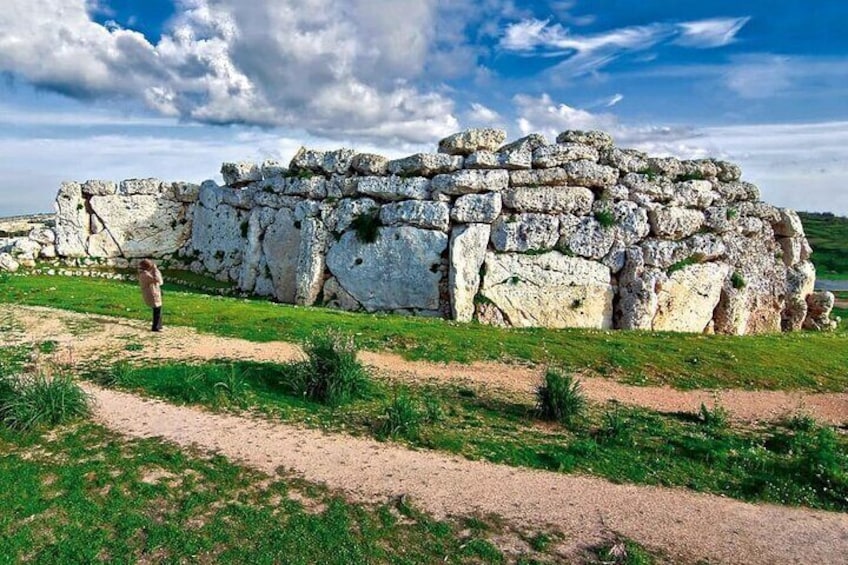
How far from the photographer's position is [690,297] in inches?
1061

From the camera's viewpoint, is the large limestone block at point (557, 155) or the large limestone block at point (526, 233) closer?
the large limestone block at point (526, 233)

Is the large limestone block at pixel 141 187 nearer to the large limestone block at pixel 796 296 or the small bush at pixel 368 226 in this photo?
the small bush at pixel 368 226

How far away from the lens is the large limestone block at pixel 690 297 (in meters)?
26.5

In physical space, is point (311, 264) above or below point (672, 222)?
below

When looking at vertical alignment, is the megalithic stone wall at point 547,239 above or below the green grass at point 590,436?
above

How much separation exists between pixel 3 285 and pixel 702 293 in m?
30.7

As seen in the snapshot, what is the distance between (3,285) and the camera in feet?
86.9

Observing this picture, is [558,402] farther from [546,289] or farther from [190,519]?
[546,289]

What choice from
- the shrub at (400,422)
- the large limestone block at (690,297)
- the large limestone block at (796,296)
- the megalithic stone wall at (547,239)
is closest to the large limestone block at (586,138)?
the megalithic stone wall at (547,239)

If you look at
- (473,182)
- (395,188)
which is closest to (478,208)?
(473,182)

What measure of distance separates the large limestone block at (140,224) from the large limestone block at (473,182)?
1949 centimetres

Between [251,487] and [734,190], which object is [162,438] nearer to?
[251,487]

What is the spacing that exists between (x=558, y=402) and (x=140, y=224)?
3258 centimetres

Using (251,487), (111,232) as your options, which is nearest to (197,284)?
(111,232)
